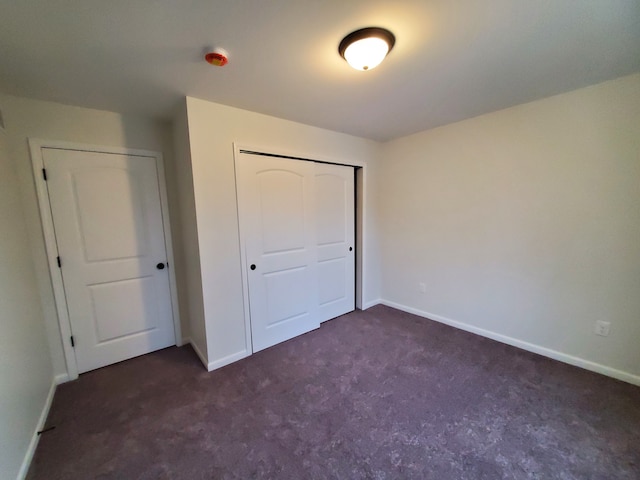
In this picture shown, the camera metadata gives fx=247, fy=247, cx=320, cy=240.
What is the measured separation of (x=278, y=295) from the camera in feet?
8.61

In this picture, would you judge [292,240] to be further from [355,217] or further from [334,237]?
[355,217]

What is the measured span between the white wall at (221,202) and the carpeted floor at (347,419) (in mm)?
372

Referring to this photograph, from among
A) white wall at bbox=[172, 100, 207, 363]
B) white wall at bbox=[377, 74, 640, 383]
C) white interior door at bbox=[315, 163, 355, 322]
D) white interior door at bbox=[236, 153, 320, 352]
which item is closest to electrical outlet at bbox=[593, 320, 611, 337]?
white wall at bbox=[377, 74, 640, 383]

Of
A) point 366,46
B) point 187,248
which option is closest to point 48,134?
point 187,248

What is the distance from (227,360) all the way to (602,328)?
321 centimetres

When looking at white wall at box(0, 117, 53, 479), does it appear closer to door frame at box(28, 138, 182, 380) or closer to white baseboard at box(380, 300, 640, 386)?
door frame at box(28, 138, 182, 380)

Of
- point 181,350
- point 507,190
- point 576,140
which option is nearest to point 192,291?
point 181,350

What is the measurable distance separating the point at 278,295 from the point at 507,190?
251 cm

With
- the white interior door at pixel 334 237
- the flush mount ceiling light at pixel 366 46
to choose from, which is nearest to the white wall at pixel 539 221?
the white interior door at pixel 334 237

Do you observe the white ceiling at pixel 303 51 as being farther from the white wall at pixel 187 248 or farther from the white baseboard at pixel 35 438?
the white baseboard at pixel 35 438

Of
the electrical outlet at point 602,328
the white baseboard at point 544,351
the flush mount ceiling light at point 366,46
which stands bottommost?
the white baseboard at point 544,351

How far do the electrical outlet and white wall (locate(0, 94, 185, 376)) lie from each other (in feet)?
14.1

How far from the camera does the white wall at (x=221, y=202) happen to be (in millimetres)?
2047

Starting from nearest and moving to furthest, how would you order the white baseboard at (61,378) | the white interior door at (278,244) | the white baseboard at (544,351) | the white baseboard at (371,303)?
the white baseboard at (544,351)
the white baseboard at (61,378)
the white interior door at (278,244)
the white baseboard at (371,303)
